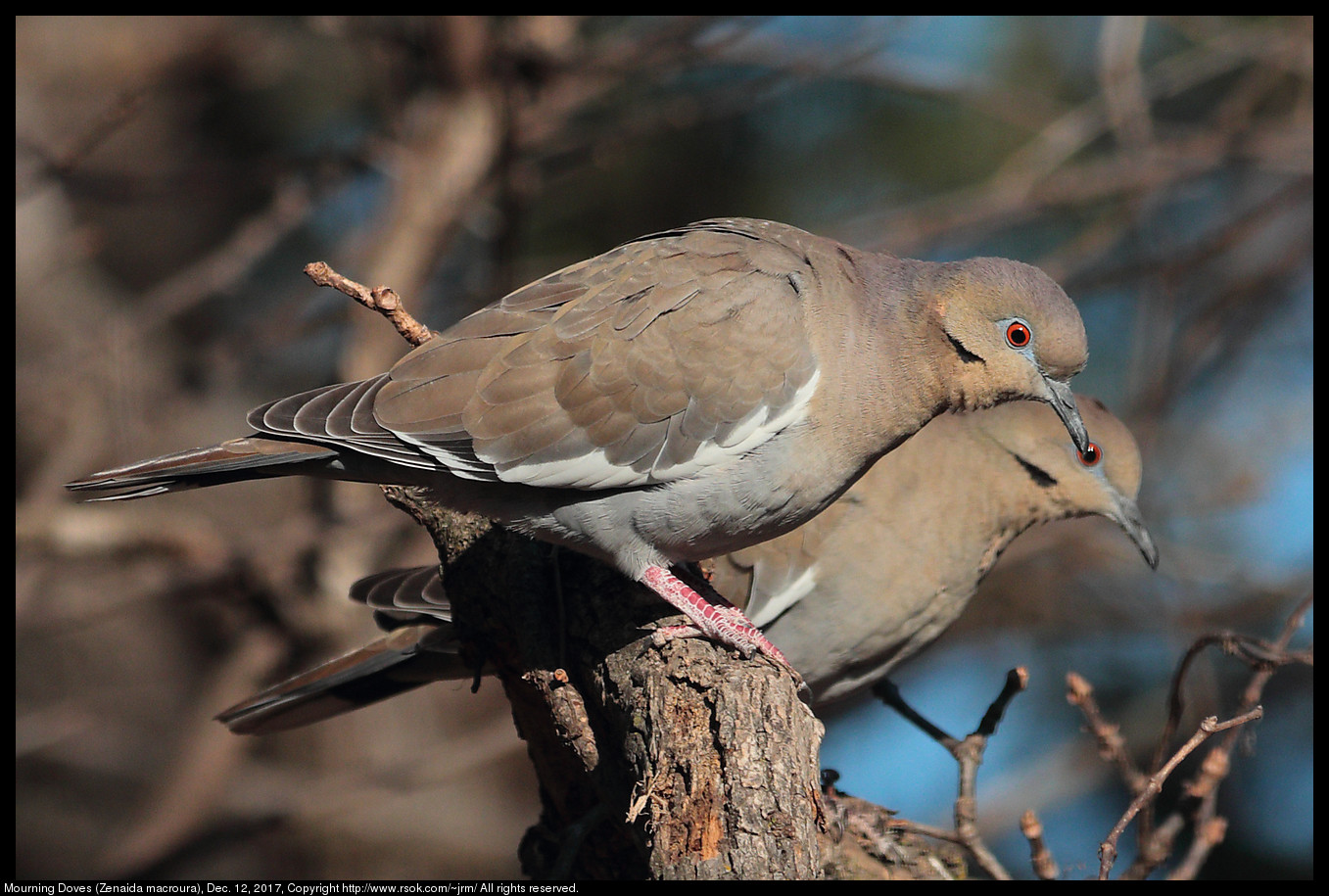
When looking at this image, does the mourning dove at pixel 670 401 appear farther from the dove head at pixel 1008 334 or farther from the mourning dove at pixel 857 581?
the mourning dove at pixel 857 581

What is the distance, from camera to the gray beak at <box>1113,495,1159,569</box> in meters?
4.04

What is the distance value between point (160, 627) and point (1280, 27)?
25.3 ft

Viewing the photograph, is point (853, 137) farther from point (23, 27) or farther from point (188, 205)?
point (23, 27)

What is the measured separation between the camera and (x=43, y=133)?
673 centimetres

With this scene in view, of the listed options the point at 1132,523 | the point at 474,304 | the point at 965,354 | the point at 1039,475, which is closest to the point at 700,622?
the point at 965,354

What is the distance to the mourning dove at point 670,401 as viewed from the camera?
9.52 ft

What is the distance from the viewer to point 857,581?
3.78 meters

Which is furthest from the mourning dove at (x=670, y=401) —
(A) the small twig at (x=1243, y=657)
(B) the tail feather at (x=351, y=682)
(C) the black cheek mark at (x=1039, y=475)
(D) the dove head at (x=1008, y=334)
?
(C) the black cheek mark at (x=1039, y=475)

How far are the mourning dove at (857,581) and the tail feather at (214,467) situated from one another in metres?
0.75

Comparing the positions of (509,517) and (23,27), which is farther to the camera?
(23,27)

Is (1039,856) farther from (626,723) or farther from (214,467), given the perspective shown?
(214,467)

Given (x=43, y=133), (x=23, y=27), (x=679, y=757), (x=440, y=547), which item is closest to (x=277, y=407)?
(x=440, y=547)

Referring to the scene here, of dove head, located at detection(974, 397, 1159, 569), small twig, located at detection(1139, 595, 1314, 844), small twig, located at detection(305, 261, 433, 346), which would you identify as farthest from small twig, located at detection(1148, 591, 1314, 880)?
small twig, located at detection(305, 261, 433, 346)
